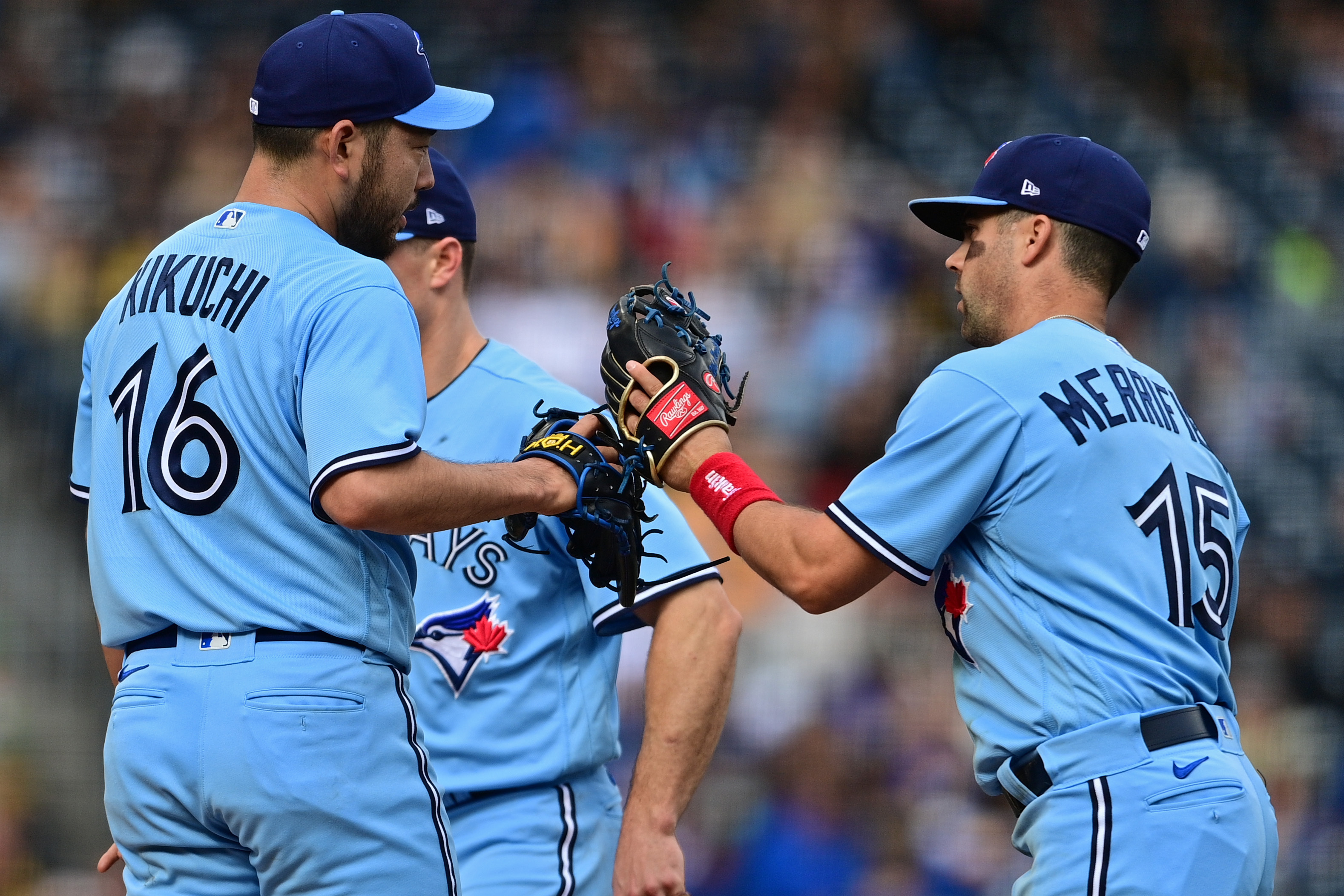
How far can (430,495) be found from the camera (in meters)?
2.53

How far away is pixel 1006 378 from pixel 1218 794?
0.87 meters

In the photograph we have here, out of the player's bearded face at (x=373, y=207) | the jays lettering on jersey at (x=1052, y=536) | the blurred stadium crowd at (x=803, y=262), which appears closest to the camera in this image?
the jays lettering on jersey at (x=1052, y=536)

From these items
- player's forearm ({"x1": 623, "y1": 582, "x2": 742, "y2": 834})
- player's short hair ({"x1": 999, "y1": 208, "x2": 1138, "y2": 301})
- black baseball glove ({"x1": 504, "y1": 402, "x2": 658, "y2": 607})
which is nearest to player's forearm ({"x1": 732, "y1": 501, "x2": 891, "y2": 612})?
black baseball glove ({"x1": 504, "y1": 402, "x2": 658, "y2": 607})

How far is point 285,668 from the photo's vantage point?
8.19 ft

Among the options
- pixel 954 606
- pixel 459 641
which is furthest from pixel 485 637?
pixel 954 606

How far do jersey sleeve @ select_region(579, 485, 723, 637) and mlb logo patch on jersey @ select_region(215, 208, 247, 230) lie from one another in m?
1.20

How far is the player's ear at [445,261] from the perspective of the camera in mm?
3947

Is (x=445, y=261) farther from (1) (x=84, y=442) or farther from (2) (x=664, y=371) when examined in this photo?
(1) (x=84, y=442)

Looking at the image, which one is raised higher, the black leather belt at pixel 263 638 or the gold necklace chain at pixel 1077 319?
the gold necklace chain at pixel 1077 319

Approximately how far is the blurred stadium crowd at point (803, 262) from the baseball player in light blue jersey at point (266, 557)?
437cm

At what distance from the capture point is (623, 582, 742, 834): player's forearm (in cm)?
339

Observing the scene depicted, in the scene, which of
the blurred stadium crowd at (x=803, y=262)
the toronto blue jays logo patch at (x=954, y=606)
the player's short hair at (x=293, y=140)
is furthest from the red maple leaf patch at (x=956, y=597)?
the blurred stadium crowd at (x=803, y=262)

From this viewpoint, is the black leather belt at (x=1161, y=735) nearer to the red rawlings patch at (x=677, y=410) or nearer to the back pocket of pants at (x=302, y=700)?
the red rawlings patch at (x=677, y=410)

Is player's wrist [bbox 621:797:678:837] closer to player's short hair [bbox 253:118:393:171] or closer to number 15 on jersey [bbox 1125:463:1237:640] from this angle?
number 15 on jersey [bbox 1125:463:1237:640]
